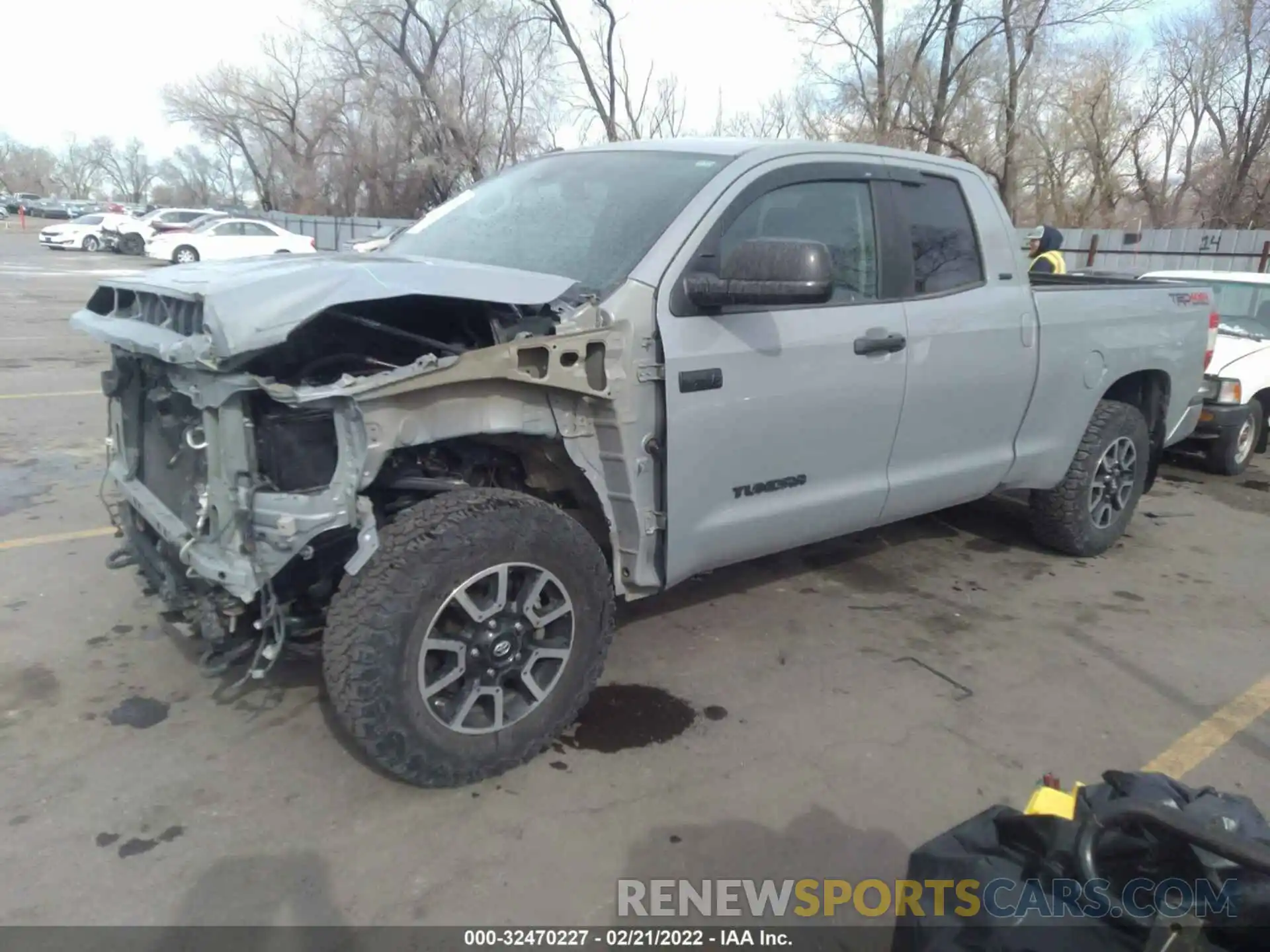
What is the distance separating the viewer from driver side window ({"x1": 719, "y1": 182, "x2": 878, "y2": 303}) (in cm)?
360

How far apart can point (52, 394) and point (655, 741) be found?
298 inches

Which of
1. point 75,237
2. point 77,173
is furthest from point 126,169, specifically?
point 75,237

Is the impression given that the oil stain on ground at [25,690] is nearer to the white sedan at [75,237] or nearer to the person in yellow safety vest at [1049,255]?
the person in yellow safety vest at [1049,255]

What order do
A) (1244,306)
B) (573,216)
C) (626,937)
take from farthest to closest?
(1244,306) < (573,216) < (626,937)

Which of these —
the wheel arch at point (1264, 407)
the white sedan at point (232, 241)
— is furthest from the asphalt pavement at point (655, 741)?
the white sedan at point (232, 241)

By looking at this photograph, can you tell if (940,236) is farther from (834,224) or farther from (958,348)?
(834,224)

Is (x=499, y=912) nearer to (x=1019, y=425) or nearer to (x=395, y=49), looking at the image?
(x=1019, y=425)

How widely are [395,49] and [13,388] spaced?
29335 mm

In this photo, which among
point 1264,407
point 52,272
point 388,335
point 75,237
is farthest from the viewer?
point 75,237

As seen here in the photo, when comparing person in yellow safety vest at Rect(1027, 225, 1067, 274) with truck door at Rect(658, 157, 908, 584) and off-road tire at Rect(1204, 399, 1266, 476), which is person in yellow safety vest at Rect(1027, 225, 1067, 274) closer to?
off-road tire at Rect(1204, 399, 1266, 476)

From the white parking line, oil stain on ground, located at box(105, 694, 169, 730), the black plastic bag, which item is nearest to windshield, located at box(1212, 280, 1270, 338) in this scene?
the black plastic bag

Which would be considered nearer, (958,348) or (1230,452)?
(958,348)

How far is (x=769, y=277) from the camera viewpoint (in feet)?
10.00

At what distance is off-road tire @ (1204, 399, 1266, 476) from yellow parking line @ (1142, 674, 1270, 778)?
431cm
